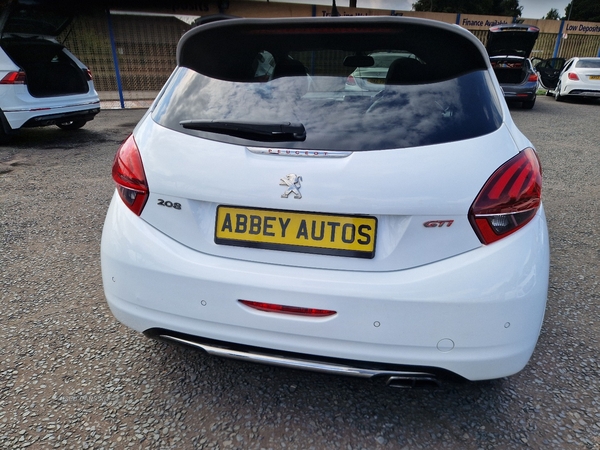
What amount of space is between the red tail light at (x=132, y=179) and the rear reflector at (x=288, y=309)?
1.86 feet

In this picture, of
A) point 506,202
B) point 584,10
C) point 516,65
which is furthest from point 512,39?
point 584,10

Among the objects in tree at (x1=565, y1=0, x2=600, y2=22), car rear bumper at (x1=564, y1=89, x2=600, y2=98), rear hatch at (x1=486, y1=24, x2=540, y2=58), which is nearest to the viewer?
rear hatch at (x1=486, y1=24, x2=540, y2=58)

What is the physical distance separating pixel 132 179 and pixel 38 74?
292 inches

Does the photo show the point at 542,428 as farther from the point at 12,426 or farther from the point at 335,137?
the point at 12,426

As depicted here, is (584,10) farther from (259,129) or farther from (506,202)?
(259,129)

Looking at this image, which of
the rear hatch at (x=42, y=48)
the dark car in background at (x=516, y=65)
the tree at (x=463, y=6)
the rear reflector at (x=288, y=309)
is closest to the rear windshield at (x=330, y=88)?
the rear reflector at (x=288, y=309)

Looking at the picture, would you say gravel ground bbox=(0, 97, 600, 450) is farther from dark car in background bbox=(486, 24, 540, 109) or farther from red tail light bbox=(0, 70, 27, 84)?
dark car in background bbox=(486, 24, 540, 109)

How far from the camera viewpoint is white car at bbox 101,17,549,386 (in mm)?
1440

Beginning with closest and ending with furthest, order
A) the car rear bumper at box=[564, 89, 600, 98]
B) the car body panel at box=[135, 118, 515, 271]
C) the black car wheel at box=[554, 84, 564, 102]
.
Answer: the car body panel at box=[135, 118, 515, 271] → the car rear bumper at box=[564, 89, 600, 98] → the black car wheel at box=[554, 84, 564, 102]

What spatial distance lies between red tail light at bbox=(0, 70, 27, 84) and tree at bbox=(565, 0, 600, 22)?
2593 inches

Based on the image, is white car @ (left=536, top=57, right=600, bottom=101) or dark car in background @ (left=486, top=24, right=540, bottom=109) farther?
white car @ (left=536, top=57, right=600, bottom=101)

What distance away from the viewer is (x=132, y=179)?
67.0 inches

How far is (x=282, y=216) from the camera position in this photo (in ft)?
4.91

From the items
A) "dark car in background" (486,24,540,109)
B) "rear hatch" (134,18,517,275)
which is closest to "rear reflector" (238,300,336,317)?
"rear hatch" (134,18,517,275)
